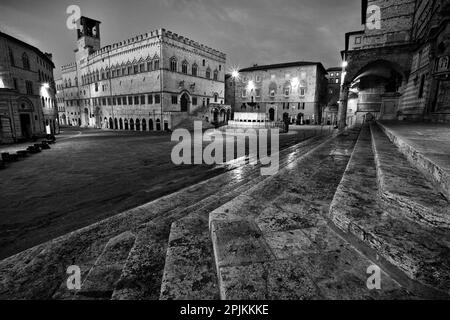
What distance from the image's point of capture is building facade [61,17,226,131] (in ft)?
109

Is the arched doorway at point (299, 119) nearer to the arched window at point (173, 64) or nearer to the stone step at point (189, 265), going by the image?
the arched window at point (173, 64)

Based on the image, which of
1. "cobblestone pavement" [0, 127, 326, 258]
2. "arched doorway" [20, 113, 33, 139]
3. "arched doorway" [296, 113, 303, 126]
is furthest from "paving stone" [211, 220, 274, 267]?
"arched doorway" [296, 113, 303, 126]

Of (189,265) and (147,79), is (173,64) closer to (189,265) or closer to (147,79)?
(147,79)

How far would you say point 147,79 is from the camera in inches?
1347

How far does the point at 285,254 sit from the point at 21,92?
29799 millimetres

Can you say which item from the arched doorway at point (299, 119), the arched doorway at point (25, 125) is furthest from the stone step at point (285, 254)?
the arched doorway at point (299, 119)

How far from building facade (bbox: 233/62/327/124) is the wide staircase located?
41945mm

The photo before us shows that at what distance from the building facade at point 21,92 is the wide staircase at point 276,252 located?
24.3 metres

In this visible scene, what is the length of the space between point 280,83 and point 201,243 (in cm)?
4914

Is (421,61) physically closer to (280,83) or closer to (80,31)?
(280,83)

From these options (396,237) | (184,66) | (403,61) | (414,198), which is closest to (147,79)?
(184,66)

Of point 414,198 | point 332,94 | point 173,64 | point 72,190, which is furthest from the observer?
point 332,94

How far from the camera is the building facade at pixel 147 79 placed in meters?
33.3
